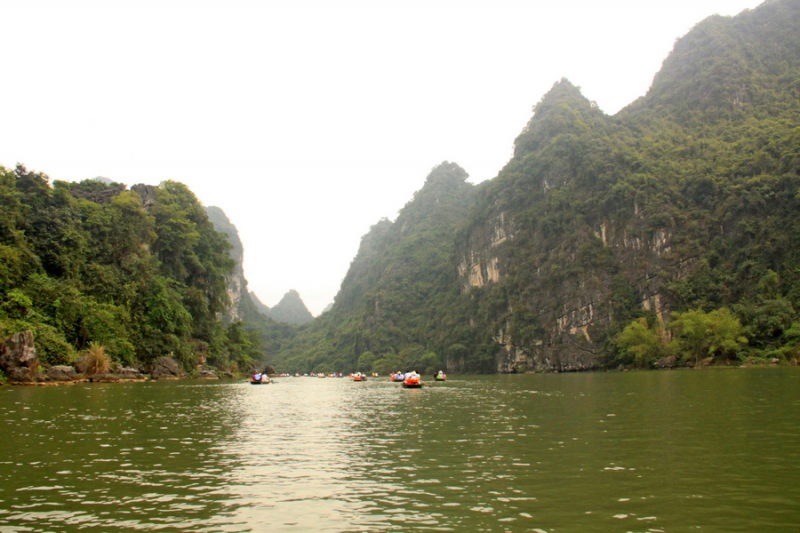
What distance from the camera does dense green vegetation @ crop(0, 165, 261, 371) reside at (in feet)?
144

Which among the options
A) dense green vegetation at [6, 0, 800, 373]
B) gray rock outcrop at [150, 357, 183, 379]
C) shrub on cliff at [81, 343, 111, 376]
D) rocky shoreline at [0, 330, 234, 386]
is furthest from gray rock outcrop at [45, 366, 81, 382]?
gray rock outcrop at [150, 357, 183, 379]

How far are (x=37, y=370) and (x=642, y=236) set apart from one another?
85.7 m

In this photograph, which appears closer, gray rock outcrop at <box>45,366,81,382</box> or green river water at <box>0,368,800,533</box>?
green river water at <box>0,368,800,533</box>

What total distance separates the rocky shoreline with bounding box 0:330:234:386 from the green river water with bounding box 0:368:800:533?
19.9 m

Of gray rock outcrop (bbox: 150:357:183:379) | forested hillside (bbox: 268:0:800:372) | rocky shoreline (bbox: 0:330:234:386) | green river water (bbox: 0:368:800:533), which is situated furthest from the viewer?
forested hillside (bbox: 268:0:800:372)

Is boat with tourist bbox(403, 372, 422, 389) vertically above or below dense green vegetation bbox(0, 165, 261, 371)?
below

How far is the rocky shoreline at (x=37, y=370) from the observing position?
35.8m

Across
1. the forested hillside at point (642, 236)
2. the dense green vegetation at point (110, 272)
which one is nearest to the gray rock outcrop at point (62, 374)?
the dense green vegetation at point (110, 272)

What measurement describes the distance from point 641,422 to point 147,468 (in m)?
14.2

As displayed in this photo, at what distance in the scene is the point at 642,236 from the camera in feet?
298

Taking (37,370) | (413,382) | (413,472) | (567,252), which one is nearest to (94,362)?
(37,370)

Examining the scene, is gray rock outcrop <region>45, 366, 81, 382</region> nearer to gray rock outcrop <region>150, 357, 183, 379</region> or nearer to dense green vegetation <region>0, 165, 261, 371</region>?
dense green vegetation <region>0, 165, 261, 371</region>

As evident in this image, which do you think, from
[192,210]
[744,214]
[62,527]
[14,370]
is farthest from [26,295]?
[744,214]

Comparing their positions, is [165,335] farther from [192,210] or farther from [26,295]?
[192,210]
